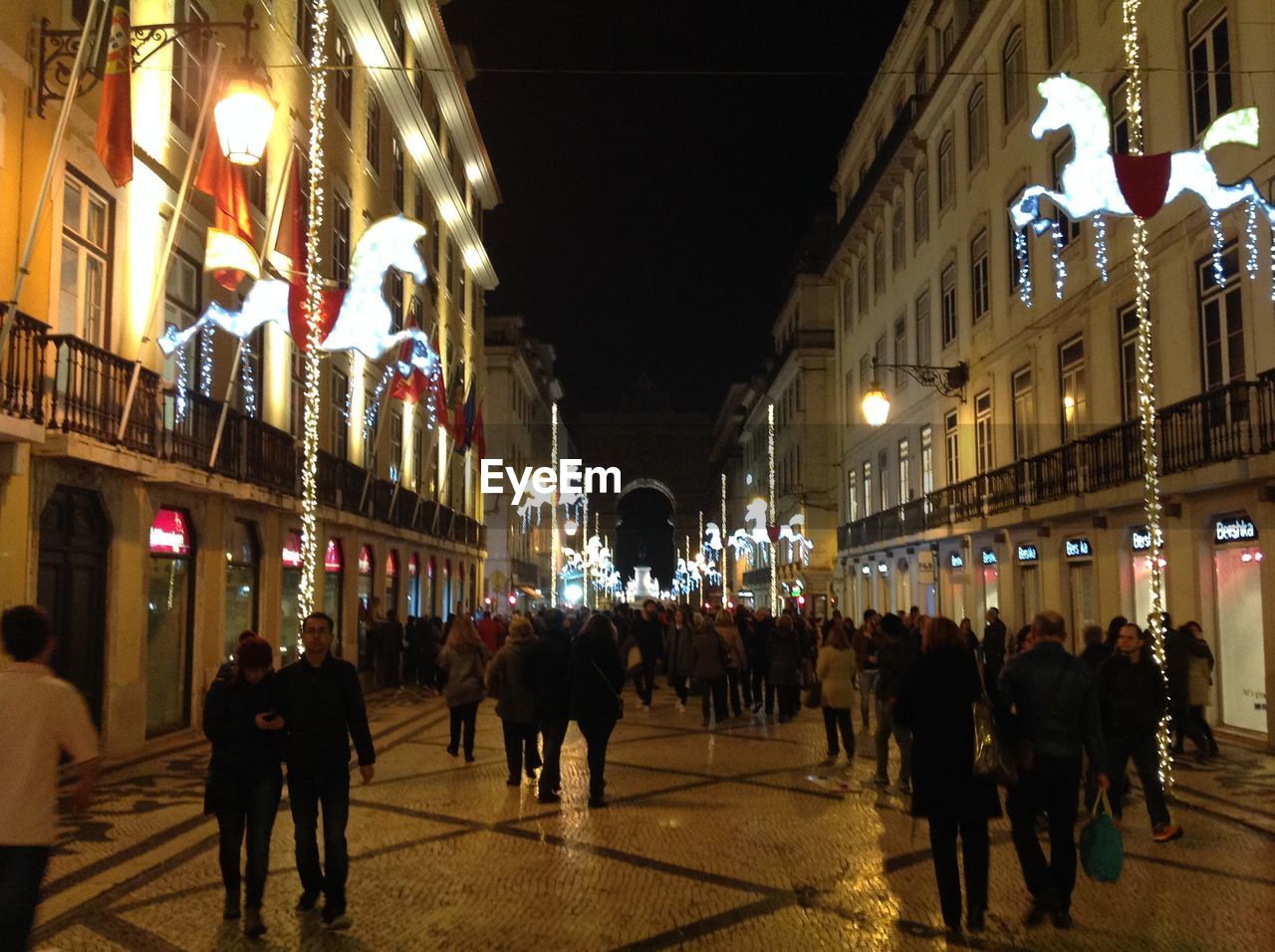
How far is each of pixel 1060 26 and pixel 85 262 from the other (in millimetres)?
17440

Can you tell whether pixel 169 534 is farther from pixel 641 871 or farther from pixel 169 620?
pixel 641 871

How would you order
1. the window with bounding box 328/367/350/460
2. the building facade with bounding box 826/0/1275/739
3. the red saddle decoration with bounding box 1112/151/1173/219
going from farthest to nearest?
the window with bounding box 328/367/350/460, the building facade with bounding box 826/0/1275/739, the red saddle decoration with bounding box 1112/151/1173/219

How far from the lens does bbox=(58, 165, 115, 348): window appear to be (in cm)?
1431

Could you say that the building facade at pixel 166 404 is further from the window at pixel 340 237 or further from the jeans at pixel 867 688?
the jeans at pixel 867 688

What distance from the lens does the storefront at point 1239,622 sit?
54.6ft

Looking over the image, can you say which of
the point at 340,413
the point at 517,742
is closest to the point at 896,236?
the point at 340,413

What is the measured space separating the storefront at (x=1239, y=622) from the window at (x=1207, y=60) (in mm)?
5469

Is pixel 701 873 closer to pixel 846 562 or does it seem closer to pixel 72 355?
pixel 72 355

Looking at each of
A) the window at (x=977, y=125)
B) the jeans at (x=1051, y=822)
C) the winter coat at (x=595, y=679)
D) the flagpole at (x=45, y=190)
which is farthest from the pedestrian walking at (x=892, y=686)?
the window at (x=977, y=125)

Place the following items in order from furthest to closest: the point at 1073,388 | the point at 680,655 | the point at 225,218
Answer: the point at 1073,388
the point at 680,655
the point at 225,218

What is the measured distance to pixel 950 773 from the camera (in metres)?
6.82

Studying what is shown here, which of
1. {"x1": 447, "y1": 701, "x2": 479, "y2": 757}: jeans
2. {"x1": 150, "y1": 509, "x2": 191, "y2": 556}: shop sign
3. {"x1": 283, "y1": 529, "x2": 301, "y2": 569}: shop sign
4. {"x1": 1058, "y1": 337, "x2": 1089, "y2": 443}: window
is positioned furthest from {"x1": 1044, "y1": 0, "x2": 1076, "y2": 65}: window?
{"x1": 150, "y1": 509, "x2": 191, "y2": 556}: shop sign

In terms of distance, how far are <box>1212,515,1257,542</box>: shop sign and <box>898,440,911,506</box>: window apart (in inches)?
682

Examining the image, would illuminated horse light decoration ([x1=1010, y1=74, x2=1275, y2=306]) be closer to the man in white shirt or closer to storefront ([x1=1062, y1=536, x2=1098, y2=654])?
the man in white shirt
